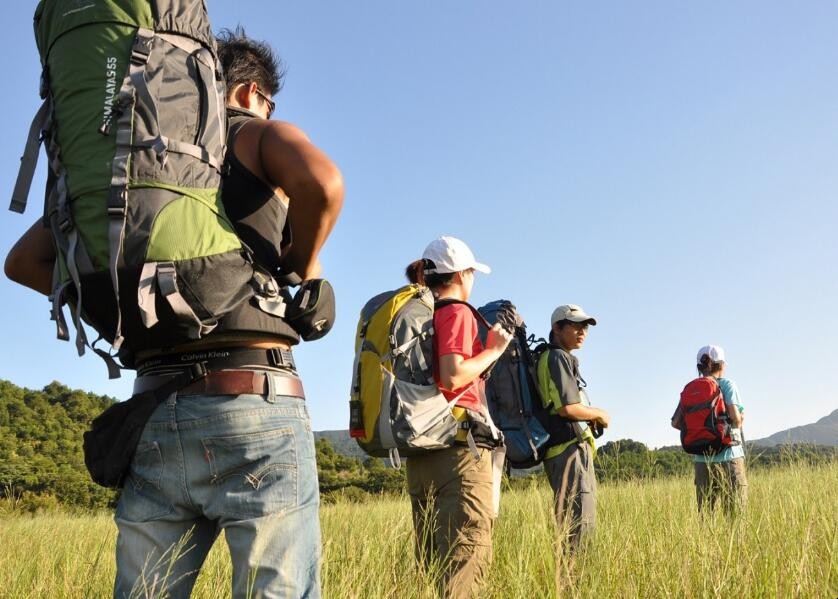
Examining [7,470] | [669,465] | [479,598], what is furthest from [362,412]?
[7,470]

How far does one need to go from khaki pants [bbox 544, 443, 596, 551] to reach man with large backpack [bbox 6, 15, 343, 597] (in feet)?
9.86

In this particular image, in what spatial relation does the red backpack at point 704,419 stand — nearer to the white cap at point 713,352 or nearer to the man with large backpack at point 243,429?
the white cap at point 713,352

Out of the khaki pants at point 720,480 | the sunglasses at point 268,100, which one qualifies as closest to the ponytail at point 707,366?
the khaki pants at point 720,480

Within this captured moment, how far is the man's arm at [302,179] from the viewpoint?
5.42 ft

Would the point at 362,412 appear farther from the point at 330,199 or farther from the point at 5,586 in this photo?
the point at 5,586

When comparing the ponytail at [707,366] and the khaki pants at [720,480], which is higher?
the ponytail at [707,366]

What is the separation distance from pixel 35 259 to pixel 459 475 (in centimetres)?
191

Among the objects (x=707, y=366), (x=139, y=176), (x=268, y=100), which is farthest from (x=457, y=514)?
(x=707, y=366)

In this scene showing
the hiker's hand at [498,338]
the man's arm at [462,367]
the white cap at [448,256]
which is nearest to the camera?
the man's arm at [462,367]

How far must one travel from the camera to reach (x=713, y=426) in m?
6.61

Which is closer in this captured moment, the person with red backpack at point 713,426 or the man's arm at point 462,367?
the man's arm at point 462,367

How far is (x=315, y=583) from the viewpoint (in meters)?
1.64

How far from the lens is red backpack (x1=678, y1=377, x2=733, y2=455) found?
21.6 feet

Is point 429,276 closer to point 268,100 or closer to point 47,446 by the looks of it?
point 268,100
